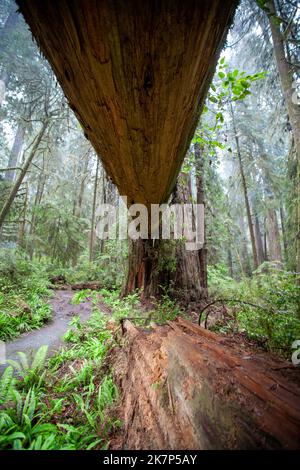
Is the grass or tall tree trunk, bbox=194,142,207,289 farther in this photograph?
tall tree trunk, bbox=194,142,207,289

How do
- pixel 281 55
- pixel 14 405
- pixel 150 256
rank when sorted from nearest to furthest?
pixel 14 405, pixel 281 55, pixel 150 256

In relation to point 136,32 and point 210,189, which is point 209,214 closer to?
point 210,189

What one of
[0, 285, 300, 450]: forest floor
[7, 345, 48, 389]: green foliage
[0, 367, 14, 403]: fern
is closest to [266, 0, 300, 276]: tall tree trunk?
[0, 285, 300, 450]: forest floor

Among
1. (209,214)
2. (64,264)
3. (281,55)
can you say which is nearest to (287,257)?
(209,214)

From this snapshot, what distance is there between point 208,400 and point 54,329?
15.7 ft

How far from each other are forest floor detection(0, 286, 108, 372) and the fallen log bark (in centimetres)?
245

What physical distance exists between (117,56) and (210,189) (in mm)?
6650

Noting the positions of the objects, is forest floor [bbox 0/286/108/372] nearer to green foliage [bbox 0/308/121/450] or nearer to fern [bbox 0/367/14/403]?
green foliage [bbox 0/308/121/450]

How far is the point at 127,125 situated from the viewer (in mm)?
1474

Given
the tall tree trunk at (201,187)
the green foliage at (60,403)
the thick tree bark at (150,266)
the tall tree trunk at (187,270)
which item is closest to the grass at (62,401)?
the green foliage at (60,403)

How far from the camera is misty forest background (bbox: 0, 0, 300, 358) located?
3.27m

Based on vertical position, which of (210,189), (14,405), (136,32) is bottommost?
(14,405)

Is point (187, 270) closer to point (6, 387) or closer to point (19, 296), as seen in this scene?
point (6, 387)

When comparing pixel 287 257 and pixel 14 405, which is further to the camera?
pixel 287 257
